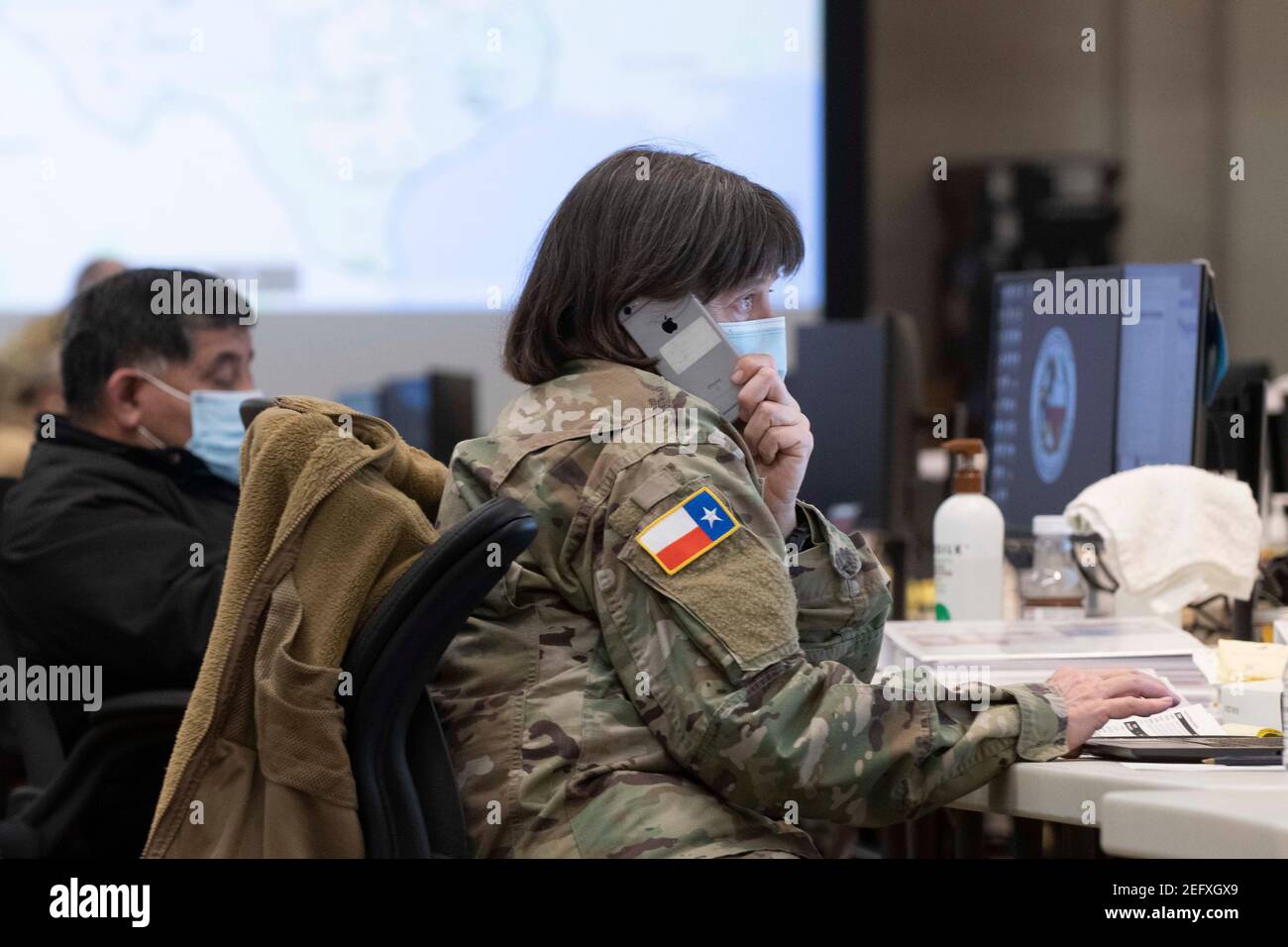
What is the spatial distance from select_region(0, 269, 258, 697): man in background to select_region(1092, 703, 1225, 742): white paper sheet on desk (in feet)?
3.63

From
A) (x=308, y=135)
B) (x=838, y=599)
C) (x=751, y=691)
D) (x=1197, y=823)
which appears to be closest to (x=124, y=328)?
(x=838, y=599)

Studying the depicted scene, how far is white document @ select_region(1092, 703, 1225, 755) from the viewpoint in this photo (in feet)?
4.17

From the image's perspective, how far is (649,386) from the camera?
122 centimetres

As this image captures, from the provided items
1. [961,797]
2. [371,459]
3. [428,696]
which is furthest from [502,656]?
[961,797]

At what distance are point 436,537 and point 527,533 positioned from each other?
0.37 feet

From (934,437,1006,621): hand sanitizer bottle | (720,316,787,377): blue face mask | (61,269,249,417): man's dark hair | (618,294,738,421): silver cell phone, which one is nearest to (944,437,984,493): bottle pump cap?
(934,437,1006,621): hand sanitizer bottle

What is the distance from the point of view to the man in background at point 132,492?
188 centimetres

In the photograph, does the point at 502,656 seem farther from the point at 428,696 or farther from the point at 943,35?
the point at 943,35

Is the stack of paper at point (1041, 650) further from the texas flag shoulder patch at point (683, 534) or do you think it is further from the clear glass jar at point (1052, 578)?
the texas flag shoulder patch at point (683, 534)

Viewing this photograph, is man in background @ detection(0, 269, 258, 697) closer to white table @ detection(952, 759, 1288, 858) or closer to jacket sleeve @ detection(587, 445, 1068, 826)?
jacket sleeve @ detection(587, 445, 1068, 826)

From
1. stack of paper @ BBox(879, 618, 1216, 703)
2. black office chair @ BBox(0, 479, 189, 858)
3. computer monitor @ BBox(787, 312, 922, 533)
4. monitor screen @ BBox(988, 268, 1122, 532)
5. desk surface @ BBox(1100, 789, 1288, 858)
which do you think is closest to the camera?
desk surface @ BBox(1100, 789, 1288, 858)

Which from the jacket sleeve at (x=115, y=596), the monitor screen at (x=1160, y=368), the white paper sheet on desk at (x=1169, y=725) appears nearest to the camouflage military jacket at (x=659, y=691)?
the white paper sheet on desk at (x=1169, y=725)

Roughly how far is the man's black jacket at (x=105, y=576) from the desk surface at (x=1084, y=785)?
1064 mm

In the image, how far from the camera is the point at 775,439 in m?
1.37
